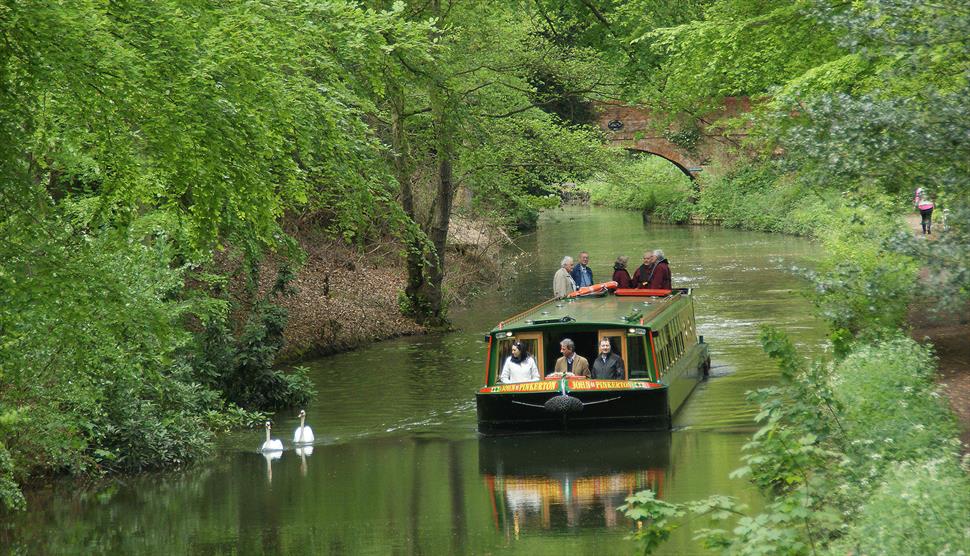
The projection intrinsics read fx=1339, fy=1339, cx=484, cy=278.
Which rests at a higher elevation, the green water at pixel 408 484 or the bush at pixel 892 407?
the bush at pixel 892 407

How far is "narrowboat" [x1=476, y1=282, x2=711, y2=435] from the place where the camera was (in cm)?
1786

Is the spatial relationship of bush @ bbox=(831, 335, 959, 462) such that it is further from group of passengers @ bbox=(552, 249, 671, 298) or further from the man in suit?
group of passengers @ bbox=(552, 249, 671, 298)

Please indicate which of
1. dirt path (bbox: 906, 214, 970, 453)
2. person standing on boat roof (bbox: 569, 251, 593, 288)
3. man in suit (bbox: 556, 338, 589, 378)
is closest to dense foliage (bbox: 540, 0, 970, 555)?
dirt path (bbox: 906, 214, 970, 453)

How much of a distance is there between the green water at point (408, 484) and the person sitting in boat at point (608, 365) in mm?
842

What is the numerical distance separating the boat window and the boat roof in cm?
24

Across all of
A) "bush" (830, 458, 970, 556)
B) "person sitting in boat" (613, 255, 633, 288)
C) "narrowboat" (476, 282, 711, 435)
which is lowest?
"narrowboat" (476, 282, 711, 435)

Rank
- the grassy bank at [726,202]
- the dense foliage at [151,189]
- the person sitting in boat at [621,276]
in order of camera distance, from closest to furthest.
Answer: the dense foliage at [151,189]
the person sitting in boat at [621,276]
the grassy bank at [726,202]

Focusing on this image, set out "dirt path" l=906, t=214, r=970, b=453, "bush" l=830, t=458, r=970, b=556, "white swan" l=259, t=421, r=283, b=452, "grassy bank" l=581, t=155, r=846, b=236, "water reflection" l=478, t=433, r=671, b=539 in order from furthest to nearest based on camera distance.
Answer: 1. "grassy bank" l=581, t=155, r=846, b=236
2. "white swan" l=259, t=421, r=283, b=452
3. "dirt path" l=906, t=214, r=970, b=453
4. "water reflection" l=478, t=433, r=671, b=539
5. "bush" l=830, t=458, r=970, b=556

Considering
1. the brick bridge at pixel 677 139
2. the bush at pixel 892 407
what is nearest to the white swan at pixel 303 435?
the bush at pixel 892 407

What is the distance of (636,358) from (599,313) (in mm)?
1517

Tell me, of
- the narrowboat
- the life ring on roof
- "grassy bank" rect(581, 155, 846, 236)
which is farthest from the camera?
"grassy bank" rect(581, 155, 846, 236)

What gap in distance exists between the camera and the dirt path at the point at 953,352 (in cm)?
1425

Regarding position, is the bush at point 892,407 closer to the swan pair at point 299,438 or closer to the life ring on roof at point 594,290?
the swan pair at point 299,438

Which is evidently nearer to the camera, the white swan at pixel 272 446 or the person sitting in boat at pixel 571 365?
the white swan at pixel 272 446
